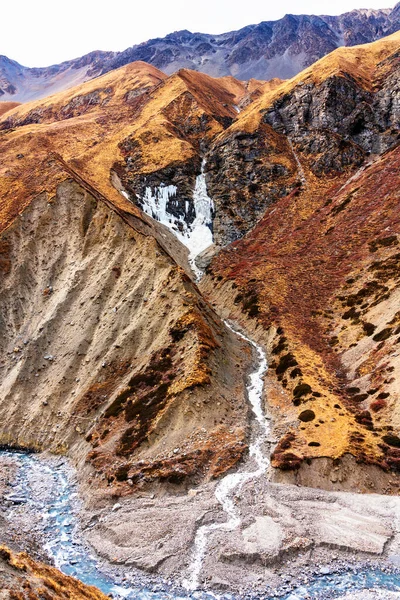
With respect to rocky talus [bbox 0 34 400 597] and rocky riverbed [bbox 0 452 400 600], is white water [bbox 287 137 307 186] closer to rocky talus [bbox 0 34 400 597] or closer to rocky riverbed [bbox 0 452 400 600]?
rocky talus [bbox 0 34 400 597]

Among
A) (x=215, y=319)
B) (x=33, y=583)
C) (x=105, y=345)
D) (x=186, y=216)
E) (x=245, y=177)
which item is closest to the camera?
(x=33, y=583)

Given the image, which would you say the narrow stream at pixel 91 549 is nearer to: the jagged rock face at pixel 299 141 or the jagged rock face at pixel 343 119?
the jagged rock face at pixel 299 141

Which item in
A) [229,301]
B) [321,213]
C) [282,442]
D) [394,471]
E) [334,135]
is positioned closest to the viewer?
[394,471]

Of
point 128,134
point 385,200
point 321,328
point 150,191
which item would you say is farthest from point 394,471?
point 128,134

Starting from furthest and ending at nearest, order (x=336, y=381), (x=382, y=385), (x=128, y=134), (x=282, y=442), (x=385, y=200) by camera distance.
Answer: (x=128, y=134)
(x=385, y=200)
(x=336, y=381)
(x=382, y=385)
(x=282, y=442)

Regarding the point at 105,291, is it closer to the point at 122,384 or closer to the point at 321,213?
the point at 122,384

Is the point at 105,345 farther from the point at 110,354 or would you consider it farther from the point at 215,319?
the point at 215,319

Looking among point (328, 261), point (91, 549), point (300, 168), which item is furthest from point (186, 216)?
point (91, 549)
